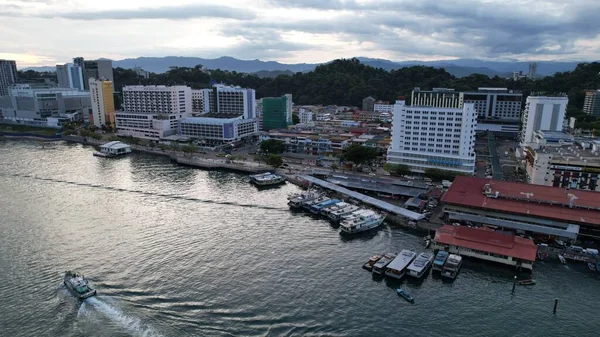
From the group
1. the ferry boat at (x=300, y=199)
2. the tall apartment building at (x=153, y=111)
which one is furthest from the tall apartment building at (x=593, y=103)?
the tall apartment building at (x=153, y=111)

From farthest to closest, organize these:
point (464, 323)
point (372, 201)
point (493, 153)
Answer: point (493, 153) < point (372, 201) < point (464, 323)

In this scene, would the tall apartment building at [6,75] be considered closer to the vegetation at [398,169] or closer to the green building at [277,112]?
the green building at [277,112]

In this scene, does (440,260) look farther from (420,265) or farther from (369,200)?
(369,200)

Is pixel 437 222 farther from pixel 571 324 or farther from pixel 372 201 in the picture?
pixel 571 324

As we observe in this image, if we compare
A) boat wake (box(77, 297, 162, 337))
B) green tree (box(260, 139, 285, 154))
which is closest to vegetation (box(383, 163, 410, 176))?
green tree (box(260, 139, 285, 154))

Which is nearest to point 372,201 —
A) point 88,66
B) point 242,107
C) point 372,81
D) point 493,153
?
point 493,153
